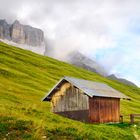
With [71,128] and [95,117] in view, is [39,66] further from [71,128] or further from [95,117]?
[71,128]

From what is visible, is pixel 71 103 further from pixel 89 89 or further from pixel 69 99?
pixel 89 89

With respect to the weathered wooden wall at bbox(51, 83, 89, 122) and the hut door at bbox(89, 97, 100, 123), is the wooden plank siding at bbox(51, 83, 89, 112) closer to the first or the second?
the weathered wooden wall at bbox(51, 83, 89, 122)

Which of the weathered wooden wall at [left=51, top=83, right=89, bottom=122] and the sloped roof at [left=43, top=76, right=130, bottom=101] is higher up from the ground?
the sloped roof at [left=43, top=76, right=130, bottom=101]

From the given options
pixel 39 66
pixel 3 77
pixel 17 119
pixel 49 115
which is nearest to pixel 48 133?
pixel 17 119

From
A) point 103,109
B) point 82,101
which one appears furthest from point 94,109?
point 103,109

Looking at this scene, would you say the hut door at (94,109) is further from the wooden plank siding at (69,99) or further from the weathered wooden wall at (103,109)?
the wooden plank siding at (69,99)

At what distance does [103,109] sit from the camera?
50.8 m

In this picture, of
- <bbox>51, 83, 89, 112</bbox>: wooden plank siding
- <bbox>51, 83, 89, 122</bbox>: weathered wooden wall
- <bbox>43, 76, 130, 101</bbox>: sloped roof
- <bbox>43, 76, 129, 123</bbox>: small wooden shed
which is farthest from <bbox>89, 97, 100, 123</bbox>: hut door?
<bbox>43, 76, 130, 101</bbox>: sloped roof

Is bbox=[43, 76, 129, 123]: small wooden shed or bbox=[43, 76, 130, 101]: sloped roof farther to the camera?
bbox=[43, 76, 129, 123]: small wooden shed

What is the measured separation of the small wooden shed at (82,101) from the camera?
48.1 metres

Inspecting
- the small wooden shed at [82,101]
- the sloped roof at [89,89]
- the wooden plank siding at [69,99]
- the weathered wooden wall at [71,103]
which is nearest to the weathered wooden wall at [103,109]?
the small wooden shed at [82,101]

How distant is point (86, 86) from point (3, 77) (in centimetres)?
4978

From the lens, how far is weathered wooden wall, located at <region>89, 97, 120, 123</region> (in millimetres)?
48478

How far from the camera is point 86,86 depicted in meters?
49.8
